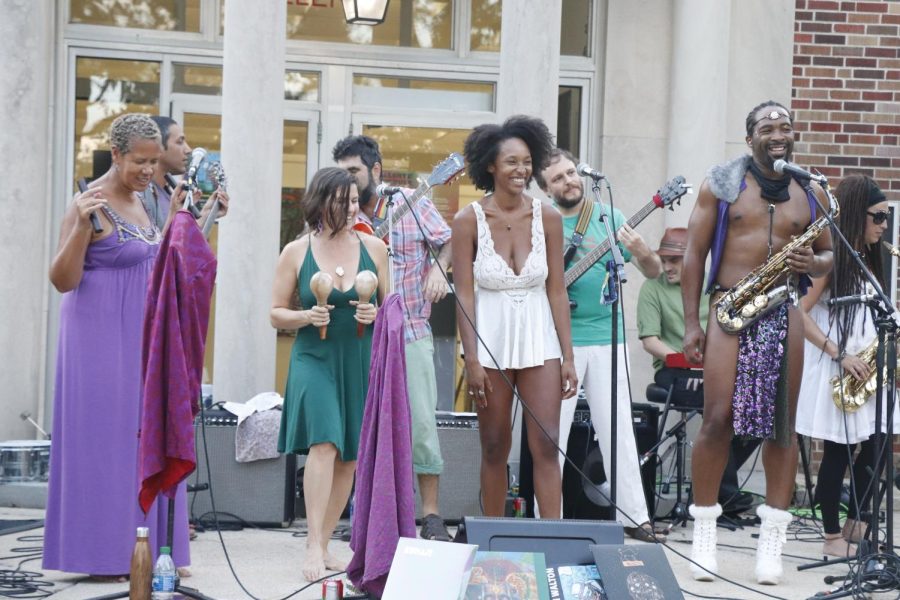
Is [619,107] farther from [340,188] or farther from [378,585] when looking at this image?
[378,585]

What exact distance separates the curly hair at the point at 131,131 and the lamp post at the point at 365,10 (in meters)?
4.05

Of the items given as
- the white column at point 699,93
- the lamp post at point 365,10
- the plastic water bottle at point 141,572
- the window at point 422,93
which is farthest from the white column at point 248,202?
the plastic water bottle at point 141,572

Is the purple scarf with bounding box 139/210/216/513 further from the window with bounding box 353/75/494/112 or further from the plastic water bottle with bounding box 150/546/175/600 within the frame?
the window with bounding box 353/75/494/112

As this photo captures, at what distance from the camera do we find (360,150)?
23.7ft

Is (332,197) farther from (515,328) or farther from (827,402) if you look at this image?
(827,402)

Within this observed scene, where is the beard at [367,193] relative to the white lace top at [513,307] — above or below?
above

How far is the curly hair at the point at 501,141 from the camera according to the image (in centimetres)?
640

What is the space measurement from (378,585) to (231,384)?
3392 millimetres

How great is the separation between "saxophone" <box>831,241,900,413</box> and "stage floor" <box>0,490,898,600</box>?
85cm

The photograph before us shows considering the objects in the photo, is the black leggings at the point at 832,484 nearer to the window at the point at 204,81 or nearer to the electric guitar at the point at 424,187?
the electric guitar at the point at 424,187

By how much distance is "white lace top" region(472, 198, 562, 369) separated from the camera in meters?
6.18

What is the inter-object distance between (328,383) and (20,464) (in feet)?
9.88

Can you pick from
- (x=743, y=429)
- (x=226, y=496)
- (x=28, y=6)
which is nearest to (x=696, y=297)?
(x=743, y=429)

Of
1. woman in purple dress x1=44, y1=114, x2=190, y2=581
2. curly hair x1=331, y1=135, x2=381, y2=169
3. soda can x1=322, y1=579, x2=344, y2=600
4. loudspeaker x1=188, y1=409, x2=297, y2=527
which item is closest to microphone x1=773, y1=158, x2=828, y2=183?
curly hair x1=331, y1=135, x2=381, y2=169
